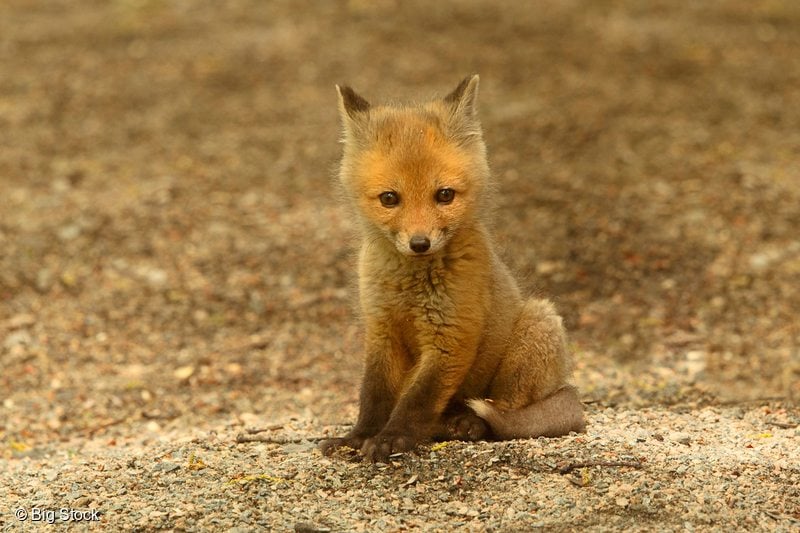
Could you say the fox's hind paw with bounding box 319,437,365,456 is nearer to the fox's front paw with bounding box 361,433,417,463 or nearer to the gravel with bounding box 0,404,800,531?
the gravel with bounding box 0,404,800,531

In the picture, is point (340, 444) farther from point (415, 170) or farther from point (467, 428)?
point (415, 170)

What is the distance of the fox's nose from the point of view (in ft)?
14.7

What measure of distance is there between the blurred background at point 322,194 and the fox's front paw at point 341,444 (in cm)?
95

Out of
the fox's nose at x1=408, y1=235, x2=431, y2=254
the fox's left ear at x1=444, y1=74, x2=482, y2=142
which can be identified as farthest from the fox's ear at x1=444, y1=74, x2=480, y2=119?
the fox's nose at x1=408, y1=235, x2=431, y2=254

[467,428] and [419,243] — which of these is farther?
[467,428]

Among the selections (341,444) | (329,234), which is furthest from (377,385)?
(329,234)

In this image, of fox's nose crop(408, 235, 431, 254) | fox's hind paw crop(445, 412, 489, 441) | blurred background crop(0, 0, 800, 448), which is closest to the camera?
fox's nose crop(408, 235, 431, 254)

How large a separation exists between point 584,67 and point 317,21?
394 centimetres

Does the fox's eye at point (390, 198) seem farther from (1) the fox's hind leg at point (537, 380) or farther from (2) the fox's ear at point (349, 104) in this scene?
(1) the fox's hind leg at point (537, 380)

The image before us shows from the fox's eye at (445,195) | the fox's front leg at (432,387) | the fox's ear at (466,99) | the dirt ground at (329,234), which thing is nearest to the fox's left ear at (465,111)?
the fox's ear at (466,99)

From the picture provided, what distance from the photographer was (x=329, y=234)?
9562mm

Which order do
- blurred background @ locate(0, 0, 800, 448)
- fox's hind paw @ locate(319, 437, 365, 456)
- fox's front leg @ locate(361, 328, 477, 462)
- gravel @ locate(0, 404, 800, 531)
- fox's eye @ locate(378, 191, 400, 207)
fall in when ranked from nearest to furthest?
gravel @ locate(0, 404, 800, 531)
fox's eye @ locate(378, 191, 400, 207)
fox's front leg @ locate(361, 328, 477, 462)
fox's hind paw @ locate(319, 437, 365, 456)
blurred background @ locate(0, 0, 800, 448)

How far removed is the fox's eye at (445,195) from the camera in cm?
464

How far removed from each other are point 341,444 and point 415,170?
140 cm
